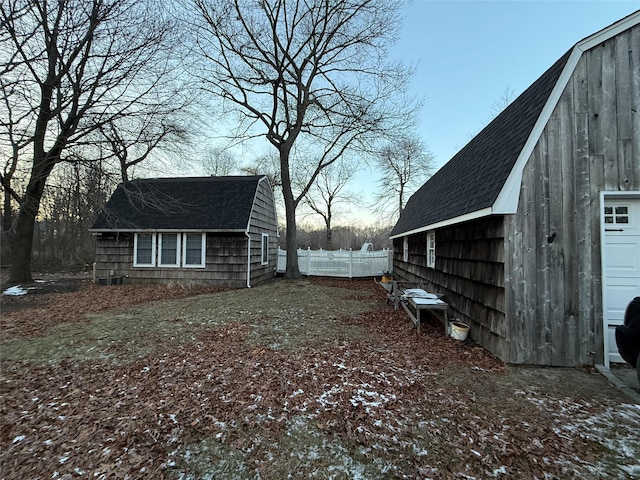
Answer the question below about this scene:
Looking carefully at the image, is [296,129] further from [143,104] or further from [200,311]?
[200,311]

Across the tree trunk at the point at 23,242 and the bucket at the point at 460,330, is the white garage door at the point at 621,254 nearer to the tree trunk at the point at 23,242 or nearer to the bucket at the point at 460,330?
the bucket at the point at 460,330

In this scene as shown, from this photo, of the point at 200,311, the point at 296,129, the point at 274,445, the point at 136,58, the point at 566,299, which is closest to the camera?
the point at 274,445

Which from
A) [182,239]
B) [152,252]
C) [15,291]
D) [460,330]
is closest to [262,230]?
[182,239]

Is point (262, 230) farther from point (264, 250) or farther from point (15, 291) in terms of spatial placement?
point (15, 291)

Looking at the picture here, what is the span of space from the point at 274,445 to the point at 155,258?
11.7m

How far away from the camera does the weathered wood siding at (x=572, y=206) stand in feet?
14.0

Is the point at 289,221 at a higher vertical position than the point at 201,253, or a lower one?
higher

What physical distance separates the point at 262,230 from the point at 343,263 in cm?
491

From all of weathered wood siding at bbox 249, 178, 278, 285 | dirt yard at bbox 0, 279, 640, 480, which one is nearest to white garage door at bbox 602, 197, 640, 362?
dirt yard at bbox 0, 279, 640, 480

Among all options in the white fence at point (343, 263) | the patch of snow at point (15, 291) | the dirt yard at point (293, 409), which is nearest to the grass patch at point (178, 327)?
the dirt yard at point (293, 409)

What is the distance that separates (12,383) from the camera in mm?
3805

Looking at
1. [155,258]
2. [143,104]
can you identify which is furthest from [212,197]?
[143,104]

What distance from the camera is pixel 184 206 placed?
13.0m

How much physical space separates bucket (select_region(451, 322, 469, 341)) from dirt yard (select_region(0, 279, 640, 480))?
188 millimetres
